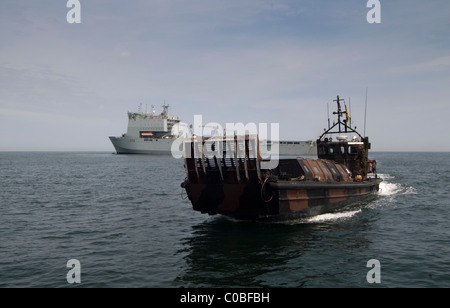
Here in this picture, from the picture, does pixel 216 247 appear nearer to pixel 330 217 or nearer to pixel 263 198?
pixel 263 198

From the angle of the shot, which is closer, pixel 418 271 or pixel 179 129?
pixel 418 271

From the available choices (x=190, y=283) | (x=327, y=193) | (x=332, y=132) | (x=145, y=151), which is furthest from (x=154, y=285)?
(x=145, y=151)

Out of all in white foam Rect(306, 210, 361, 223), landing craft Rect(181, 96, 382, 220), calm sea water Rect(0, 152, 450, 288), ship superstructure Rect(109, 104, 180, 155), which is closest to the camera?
calm sea water Rect(0, 152, 450, 288)

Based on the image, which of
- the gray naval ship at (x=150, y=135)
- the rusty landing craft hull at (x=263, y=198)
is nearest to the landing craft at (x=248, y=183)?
the rusty landing craft hull at (x=263, y=198)

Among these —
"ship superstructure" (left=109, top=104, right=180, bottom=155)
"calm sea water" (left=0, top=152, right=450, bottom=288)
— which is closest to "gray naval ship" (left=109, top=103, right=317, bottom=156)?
"ship superstructure" (left=109, top=104, right=180, bottom=155)

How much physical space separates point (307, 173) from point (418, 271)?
7.85 m

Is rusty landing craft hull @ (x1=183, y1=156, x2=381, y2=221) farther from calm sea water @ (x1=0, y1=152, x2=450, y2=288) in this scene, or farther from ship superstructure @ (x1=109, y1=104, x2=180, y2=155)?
ship superstructure @ (x1=109, y1=104, x2=180, y2=155)

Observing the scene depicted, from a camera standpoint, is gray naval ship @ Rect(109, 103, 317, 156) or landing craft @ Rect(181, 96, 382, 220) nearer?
landing craft @ Rect(181, 96, 382, 220)

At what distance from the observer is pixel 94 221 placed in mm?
19078

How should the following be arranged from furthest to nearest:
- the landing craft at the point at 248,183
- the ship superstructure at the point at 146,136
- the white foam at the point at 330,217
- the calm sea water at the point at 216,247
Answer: the ship superstructure at the point at 146,136 < the white foam at the point at 330,217 < the landing craft at the point at 248,183 < the calm sea water at the point at 216,247

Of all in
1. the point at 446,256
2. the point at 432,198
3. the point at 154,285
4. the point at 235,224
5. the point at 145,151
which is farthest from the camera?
the point at 145,151

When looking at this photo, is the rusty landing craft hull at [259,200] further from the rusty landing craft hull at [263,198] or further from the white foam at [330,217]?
the white foam at [330,217]

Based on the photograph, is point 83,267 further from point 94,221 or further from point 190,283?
point 94,221
